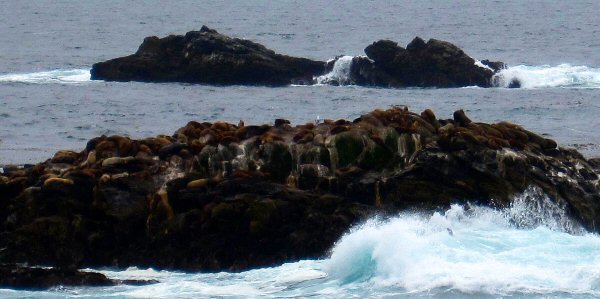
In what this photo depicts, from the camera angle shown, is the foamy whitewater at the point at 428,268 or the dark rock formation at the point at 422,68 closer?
the foamy whitewater at the point at 428,268

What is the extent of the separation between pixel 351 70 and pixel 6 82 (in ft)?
40.7

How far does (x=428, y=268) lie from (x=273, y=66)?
108 feet

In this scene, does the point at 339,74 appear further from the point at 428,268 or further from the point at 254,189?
the point at 428,268

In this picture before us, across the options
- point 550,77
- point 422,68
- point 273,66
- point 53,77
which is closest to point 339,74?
point 273,66

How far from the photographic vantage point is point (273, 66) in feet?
174

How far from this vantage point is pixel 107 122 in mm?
42000

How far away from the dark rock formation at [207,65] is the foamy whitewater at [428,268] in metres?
30.2

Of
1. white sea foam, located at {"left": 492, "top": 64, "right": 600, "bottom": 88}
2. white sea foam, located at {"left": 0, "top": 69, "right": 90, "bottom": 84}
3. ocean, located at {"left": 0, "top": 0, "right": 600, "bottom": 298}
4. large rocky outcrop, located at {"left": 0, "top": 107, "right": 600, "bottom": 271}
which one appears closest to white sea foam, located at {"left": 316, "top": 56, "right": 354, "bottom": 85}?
ocean, located at {"left": 0, "top": 0, "right": 600, "bottom": 298}

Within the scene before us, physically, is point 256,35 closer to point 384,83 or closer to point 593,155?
point 384,83

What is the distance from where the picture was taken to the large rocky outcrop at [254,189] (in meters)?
22.2

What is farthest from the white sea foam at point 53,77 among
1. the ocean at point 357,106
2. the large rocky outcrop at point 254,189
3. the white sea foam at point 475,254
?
the white sea foam at point 475,254

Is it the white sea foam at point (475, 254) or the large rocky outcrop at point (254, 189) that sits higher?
Answer: the large rocky outcrop at point (254, 189)

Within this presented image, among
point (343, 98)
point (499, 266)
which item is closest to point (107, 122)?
point (343, 98)

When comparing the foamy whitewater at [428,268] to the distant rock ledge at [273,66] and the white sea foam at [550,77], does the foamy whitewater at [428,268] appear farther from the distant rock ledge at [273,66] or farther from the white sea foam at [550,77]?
the white sea foam at [550,77]
